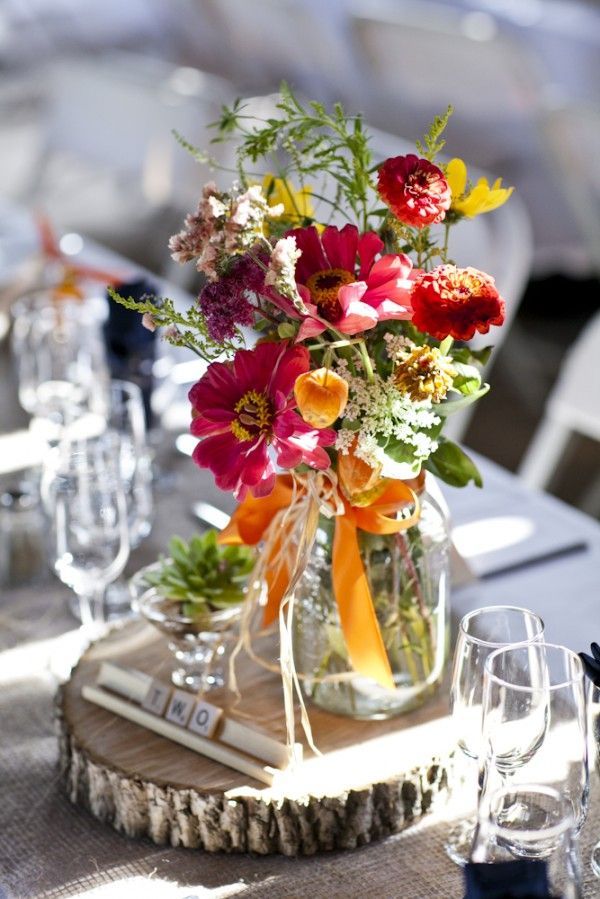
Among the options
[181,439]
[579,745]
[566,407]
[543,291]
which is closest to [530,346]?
[543,291]

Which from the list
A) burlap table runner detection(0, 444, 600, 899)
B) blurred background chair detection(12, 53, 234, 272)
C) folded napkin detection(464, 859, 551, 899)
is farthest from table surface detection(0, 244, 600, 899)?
blurred background chair detection(12, 53, 234, 272)

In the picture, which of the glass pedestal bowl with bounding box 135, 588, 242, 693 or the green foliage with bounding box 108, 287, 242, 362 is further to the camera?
the glass pedestal bowl with bounding box 135, 588, 242, 693

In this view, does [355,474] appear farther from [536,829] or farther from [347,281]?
[536,829]

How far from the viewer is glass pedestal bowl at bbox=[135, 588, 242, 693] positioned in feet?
3.78

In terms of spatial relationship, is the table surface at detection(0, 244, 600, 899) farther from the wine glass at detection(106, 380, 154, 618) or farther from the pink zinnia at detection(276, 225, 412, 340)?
the pink zinnia at detection(276, 225, 412, 340)

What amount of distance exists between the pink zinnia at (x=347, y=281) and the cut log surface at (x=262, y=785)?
372 millimetres

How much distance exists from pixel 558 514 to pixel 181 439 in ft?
1.73

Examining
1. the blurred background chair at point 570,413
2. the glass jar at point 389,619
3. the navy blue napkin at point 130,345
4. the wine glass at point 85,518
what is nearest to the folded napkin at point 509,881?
the glass jar at point 389,619

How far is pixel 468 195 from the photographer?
986mm

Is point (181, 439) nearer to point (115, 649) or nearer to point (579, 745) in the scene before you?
point (115, 649)

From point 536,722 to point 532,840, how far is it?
10cm

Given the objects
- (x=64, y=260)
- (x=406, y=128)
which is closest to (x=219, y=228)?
(x=64, y=260)

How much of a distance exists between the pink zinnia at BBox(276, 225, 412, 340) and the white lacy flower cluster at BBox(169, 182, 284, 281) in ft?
0.14

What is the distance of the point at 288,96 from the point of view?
97 cm
